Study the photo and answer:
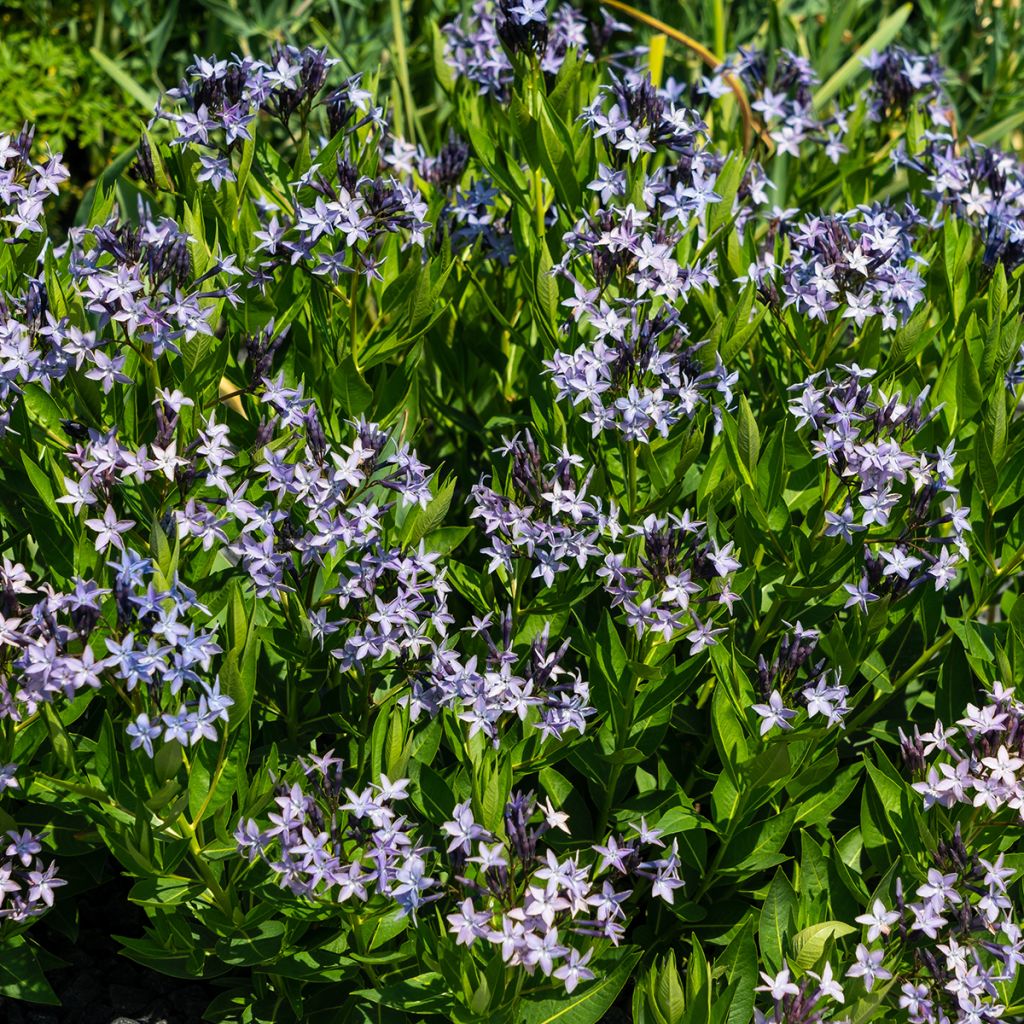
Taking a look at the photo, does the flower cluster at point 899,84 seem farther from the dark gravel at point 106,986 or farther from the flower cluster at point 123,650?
the dark gravel at point 106,986

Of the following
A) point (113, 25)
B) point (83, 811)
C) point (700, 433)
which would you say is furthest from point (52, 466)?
point (113, 25)

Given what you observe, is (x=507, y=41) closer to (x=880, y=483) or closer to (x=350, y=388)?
(x=350, y=388)

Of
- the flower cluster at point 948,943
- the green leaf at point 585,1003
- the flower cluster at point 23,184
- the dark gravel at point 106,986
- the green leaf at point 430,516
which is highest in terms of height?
the flower cluster at point 23,184

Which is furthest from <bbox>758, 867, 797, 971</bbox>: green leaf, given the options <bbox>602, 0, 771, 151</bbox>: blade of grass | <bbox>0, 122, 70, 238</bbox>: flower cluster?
<bbox>602, 0, 771, 151</bbox>: blade of grass

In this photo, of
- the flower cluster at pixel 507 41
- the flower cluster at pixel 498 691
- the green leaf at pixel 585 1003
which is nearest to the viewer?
the flower cluster at pixel 498 691

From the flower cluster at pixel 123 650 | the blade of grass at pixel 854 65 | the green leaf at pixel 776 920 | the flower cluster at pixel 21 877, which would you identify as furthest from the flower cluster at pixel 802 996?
the blade of grass at pixel 854 65

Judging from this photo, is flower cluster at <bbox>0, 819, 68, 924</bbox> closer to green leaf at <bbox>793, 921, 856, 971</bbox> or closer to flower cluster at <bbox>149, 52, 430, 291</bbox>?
flower cluster at <bbox>149, 52, 430, 291</bbox>

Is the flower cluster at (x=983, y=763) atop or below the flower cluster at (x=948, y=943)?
atop
